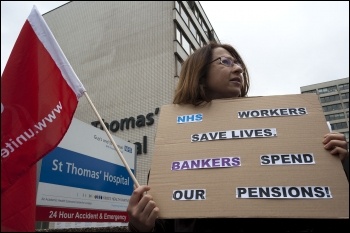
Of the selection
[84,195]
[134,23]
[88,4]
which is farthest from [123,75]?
[84,195]

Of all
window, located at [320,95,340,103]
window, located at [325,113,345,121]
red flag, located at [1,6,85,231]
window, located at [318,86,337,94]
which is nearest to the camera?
red flag, located at [1,6,85,231]

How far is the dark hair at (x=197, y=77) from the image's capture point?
188cm

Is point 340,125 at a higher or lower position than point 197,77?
higher

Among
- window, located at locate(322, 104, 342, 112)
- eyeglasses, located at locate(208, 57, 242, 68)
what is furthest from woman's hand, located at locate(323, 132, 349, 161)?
window, located at locate(322, 104, 342, 112)

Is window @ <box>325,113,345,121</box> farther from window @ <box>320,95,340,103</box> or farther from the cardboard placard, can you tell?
the cardboard placard

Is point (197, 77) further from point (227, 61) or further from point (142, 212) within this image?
point (142, 212)

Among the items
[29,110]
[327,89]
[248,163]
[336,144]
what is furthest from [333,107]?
[29,110]

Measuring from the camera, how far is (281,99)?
1.70 meters

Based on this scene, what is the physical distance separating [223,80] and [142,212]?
3.29 ft

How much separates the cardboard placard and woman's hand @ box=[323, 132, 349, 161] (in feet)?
0.09

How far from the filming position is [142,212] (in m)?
1.40

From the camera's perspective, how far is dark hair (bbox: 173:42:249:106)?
1.88 meters

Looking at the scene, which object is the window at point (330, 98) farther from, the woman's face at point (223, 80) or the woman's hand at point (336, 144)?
the woman's hand at point (336, 144)

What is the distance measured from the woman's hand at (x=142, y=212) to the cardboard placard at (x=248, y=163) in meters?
0.06
